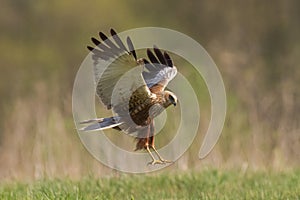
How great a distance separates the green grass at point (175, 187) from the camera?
23.3 ft

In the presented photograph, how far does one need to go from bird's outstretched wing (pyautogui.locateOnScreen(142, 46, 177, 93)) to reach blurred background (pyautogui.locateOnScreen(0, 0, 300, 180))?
1.68 m

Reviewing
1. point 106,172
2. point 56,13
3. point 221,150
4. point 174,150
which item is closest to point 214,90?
point 221,150

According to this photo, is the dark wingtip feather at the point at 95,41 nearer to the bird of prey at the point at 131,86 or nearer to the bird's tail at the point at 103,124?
the bird of prey at the point at 131,86

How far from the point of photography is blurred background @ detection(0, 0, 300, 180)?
34.7 ft

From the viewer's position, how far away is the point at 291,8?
21.5 metres

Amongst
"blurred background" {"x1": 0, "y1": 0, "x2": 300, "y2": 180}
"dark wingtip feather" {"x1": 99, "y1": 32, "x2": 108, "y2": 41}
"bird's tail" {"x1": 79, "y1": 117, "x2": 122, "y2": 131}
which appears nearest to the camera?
"dark wingtip feather" {"x1": 99, "y1": 32, "x2": 108, "y2": 41}

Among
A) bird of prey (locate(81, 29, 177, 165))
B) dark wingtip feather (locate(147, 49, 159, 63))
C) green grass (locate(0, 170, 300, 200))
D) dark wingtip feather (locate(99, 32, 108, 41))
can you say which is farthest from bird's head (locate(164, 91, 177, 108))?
green grass (locate(0, 170, 300, 200))

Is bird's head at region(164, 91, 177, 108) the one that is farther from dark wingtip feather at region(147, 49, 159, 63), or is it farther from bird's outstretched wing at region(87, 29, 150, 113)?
dark wingtip feather at region(147, 49, 159, 63)

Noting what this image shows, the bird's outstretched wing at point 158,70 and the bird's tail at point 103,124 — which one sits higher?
the bird's outstretched wing at point 158,70

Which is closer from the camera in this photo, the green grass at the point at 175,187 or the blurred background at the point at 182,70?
the green grass at the point at 175,187

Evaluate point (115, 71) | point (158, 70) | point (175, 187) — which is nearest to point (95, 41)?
point (115, 71)

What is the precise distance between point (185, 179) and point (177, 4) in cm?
1553

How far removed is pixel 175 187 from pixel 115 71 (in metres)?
1.50

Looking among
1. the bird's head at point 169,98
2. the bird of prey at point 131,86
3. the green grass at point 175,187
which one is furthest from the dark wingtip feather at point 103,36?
the green grass at point 175,187
